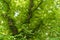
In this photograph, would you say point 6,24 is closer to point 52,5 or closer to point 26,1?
point 26,1

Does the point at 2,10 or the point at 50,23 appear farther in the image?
the point at 50,23

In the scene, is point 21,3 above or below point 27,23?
above

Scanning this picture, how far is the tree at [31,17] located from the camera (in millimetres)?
11055

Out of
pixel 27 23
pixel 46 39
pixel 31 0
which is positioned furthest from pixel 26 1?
pixel 46 39

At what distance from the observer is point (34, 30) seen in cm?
1130

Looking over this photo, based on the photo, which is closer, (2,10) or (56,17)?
(2,10)

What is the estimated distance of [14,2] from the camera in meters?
11.1

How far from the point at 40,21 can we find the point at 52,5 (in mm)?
1098

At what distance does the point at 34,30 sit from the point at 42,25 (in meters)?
0.53

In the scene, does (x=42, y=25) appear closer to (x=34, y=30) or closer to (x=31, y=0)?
(x=34, y=30)

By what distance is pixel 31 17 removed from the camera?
454 inches

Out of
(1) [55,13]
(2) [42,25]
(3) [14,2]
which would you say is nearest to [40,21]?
(2) [42,25]

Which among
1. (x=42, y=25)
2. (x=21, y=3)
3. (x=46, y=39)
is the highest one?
(x=21, y=3)

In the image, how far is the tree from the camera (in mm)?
11055
